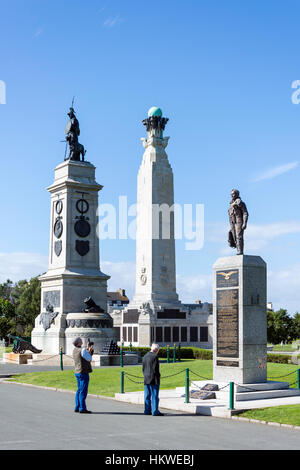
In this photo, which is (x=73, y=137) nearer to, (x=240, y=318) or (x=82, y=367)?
(x=240, y=318)

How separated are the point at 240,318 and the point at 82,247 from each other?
957 inches

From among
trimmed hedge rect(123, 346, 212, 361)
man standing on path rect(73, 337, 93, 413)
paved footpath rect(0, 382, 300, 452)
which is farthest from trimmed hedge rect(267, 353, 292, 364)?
man standing on path rect(73, 337, 93, 413)

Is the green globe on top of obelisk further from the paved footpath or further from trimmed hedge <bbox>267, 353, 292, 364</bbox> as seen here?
the paved footpath

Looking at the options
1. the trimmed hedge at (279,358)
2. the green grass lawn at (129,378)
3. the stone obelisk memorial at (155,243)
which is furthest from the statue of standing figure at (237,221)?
the stone obelisk memorial at (155,243)

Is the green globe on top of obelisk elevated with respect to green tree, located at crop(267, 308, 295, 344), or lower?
elevated

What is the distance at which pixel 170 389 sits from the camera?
22.0 m

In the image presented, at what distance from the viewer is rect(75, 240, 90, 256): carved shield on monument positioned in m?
42.5

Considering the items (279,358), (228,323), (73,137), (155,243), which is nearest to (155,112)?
(155,243)

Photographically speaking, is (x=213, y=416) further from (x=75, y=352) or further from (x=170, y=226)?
(x=170, y=226)

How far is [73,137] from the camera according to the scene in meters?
44.9

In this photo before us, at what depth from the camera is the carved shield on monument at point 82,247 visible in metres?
42.5

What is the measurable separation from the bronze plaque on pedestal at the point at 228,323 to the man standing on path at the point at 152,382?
163 inches

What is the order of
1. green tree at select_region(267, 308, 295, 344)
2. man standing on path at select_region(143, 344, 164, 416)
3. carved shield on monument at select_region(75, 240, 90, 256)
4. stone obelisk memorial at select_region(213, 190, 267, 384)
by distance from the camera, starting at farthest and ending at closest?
1. green tree at select_region(267, 308, 295, 344)
2. carved shield on monument at select_region(75, 240, 90, 256)
3. stone obelisk memorial at select_region(213, 190, 267, 384)
4. man standing on path at select_region(143, 344, 164, 416)
